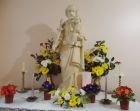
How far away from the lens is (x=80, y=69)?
216 centimetres

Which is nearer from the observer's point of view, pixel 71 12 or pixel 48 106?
pixel 48 106

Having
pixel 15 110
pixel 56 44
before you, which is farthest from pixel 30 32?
pixel 15 110

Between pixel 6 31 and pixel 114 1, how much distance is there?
1.23 m

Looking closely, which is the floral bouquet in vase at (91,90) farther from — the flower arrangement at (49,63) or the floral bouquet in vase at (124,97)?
the flower arrangement at (49,63)

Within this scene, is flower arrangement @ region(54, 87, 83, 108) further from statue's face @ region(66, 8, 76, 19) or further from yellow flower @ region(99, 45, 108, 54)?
statue's face @ region(66, 8, 76, 19)

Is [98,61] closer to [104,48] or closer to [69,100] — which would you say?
[104,48]

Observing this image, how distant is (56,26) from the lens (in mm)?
2553

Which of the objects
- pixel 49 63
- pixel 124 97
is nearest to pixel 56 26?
pixel 49 63

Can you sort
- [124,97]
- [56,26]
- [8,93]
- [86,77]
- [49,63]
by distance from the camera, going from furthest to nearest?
[56,26] < [49,63] < [86,77] < [8,93] < [124,97]

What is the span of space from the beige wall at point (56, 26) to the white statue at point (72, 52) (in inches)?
14.9

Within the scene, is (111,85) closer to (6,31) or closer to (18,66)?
(18,66)

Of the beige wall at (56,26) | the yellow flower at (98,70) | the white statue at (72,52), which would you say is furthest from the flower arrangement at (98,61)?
the beige wall at (56,26)

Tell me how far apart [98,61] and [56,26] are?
68 cm

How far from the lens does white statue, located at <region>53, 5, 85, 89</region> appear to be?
2.12 metres
